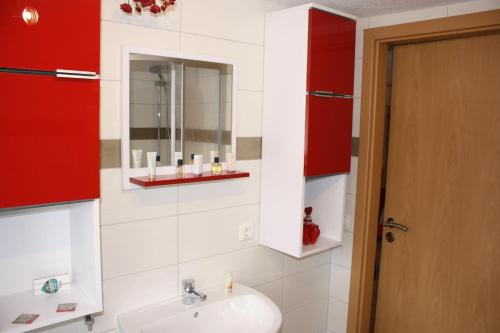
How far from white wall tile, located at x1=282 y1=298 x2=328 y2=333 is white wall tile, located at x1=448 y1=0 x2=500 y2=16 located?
1846 millimetres

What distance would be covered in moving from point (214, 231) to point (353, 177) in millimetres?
930

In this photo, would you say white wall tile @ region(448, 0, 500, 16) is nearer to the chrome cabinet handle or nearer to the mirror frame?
the chrome cabinet handle

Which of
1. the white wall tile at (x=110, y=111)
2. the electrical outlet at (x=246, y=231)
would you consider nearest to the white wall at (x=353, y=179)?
the electrical outlet at (x=246, y=231)

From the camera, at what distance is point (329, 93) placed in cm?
213

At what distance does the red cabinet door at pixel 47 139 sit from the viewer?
1261mm

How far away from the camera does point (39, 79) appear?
130cm

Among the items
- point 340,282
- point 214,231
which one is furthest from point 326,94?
point 340,282

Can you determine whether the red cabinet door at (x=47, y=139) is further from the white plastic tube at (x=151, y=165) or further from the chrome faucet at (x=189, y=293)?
the chrome faucet at (x=189, y=293)

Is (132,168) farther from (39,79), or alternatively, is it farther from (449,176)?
(449,176)

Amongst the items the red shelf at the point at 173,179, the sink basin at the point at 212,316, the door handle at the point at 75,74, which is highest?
the door handle at the point at 75,74

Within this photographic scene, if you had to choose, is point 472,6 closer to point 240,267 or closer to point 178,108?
point 178,108

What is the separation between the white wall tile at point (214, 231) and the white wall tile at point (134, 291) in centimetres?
12

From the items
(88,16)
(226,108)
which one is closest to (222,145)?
(226,108)

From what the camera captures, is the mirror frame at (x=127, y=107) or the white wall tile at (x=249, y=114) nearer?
the mirror frame at (x=127, y=107)
